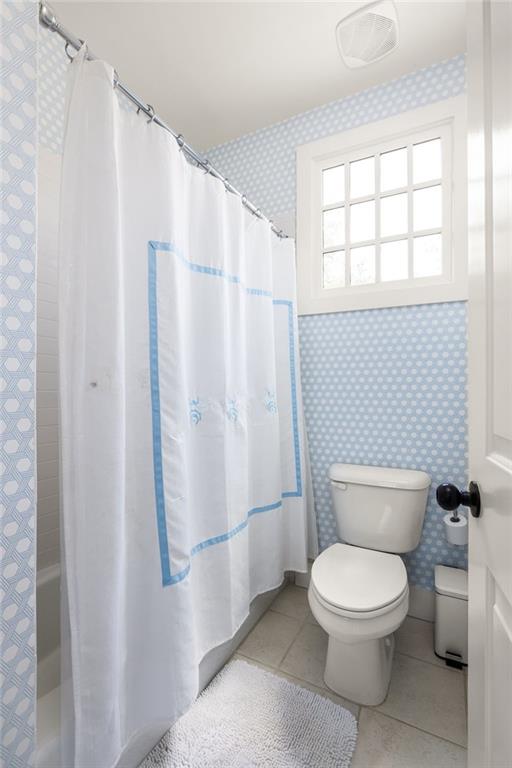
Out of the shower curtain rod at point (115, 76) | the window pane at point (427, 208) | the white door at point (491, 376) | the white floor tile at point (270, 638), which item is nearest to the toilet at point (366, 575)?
the white floor tile at point (270, 638)

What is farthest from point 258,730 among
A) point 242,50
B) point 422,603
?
point 242,50

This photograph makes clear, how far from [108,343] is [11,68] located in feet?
1.77

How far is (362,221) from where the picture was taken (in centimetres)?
194

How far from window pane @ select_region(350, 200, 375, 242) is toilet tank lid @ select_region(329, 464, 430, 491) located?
4.04 ft

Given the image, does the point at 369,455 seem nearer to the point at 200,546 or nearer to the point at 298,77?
the point at 200,546

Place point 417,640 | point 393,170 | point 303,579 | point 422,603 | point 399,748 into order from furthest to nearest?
1. point 303,579
2. point 393,170
3. point 422,603
4. point 417,640
5. point 399,748

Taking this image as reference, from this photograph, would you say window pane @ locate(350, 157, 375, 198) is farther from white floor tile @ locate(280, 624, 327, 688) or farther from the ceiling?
white floor tile @ locate(280, 624, 327, 688)

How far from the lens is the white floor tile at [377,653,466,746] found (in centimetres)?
120

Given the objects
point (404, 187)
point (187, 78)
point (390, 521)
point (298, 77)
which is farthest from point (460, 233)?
point (187, 78)

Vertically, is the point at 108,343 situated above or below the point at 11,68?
below

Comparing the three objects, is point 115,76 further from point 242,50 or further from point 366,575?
point 366,575

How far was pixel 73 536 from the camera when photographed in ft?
2.69

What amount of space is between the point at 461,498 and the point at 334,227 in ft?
5.64

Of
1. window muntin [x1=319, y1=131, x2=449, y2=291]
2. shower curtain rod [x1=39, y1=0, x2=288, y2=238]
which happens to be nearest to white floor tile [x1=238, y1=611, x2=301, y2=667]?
window muntin [x1=319, y1=131, x2=449, y2=291]
